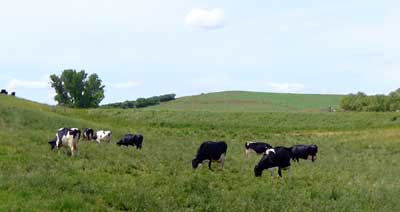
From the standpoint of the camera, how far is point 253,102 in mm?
106125

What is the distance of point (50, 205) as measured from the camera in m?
12.5

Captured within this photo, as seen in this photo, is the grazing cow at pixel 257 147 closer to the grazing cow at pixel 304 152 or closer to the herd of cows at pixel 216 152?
the grazing cow at pixel 304 152

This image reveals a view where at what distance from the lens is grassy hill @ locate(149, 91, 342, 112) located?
327 feet

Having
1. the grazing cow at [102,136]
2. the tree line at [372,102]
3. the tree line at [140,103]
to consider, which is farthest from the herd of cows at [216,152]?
the tree line at [140,103]

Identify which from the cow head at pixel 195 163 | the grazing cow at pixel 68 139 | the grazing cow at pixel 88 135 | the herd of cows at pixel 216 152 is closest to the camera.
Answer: the herd of cows at pixel 216 152

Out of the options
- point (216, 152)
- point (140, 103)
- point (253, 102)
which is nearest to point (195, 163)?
point (216, 152)

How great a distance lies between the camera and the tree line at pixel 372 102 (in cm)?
10125

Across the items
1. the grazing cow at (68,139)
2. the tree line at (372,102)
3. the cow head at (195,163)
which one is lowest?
the cow head at (195,163)

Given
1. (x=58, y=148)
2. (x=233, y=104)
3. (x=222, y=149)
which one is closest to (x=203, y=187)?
(x=222, y=149)

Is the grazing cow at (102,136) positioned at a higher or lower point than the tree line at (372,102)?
lower

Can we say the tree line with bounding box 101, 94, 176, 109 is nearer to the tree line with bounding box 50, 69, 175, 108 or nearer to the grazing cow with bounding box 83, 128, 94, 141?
the tree line with bounding box 50, 69, 175, 108

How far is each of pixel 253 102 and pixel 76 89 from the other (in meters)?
35.3

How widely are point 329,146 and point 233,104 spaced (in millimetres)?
62644

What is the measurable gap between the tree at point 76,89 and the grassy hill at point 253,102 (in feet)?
50.7
